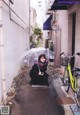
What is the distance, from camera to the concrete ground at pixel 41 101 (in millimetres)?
6045

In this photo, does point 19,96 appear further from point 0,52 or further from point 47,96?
point 0,52

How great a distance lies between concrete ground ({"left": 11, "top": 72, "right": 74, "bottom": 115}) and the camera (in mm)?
6045

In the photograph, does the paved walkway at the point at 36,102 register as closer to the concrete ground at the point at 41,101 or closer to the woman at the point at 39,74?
the concrete ground at the point at 41,101

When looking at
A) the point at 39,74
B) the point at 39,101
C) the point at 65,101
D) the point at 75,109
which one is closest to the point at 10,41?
the point at 39,74

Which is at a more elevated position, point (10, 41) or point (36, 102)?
point (10, 41)

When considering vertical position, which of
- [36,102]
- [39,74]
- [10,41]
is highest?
[10,41]

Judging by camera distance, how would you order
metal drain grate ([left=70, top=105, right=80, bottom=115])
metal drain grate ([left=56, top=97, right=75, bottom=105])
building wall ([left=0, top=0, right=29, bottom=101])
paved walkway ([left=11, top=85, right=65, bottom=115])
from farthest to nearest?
building wall ([left=0, top=0, right=29, bottom=101])
metal drain grate ([left=56, top=97, right=75, bottom=105])
paved walkway ([left=11, top=85, right=65, bottom=115])
metal drain grate ([left=70, top=105, right=80, bottom=115])

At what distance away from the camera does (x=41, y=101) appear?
6.98 metres

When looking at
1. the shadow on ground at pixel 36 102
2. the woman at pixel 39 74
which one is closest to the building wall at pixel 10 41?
the shadow on ground at pixel 36 102

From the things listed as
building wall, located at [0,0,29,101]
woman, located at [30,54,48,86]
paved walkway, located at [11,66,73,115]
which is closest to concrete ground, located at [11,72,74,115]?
paved walkway, located at [11,66,73,115]

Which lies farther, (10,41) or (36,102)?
(10,41)

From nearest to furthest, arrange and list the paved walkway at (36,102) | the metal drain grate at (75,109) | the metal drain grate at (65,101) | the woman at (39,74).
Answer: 1. the metal drain grate at (75,109)
2. the paved walkway at (36,102)
3. the metal drain grate at (65,101)
4. the woman at (39,74)

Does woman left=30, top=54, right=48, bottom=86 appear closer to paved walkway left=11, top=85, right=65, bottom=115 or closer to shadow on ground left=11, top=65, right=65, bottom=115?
shadow on ground left=11, top=65, right=65, bottom=115

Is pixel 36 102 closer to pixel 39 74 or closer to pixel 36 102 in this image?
pixel 36 102
